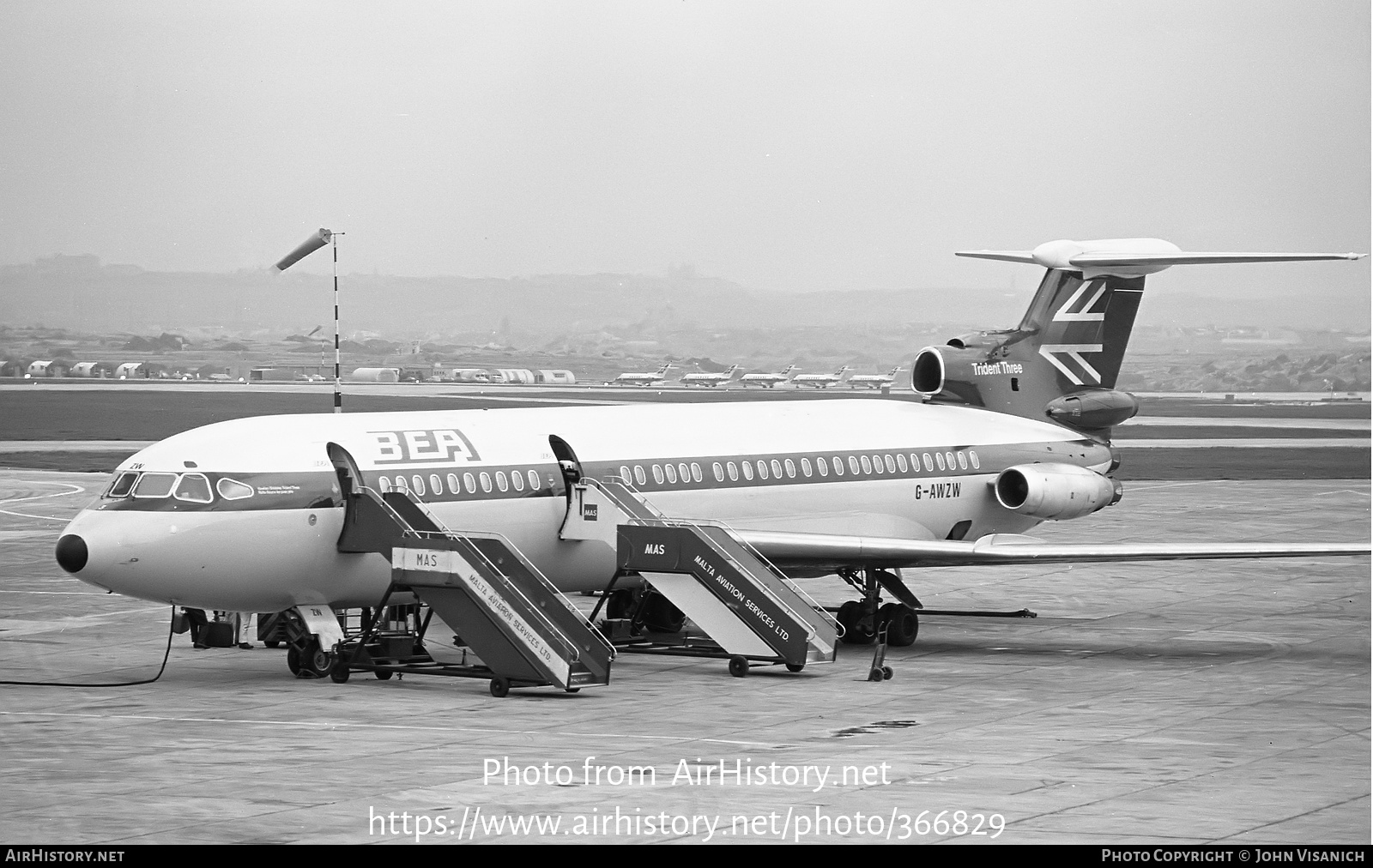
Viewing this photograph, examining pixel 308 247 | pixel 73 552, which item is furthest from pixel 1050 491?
pixel 73 552

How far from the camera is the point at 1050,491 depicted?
30312 millimetres

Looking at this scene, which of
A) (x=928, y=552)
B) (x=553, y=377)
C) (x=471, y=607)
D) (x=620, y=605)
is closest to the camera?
(x=471, y=607)

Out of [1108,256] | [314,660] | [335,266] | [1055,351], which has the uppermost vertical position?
[1108,256]

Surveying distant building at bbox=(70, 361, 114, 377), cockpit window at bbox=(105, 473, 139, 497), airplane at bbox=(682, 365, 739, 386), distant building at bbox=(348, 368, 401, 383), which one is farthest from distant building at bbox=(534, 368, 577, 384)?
cockpit window at bbox=(105, 473, 139, 497)

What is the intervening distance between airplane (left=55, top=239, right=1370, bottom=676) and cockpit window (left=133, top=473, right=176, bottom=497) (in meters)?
0.02

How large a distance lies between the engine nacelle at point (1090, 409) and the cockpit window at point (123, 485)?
16449mm

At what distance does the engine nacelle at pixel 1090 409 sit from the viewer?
32469 mm

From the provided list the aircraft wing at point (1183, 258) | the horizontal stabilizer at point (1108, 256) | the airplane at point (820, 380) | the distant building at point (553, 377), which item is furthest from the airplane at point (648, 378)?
the aircraft wing at point (1183, 258)

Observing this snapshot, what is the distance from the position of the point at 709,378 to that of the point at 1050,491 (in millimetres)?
87557

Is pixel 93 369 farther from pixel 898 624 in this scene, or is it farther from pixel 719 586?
pixel 719 586

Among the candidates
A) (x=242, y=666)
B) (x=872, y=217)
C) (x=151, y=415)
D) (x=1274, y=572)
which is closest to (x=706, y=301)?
(x=872, y=217)

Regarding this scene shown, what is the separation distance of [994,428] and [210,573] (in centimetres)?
1438

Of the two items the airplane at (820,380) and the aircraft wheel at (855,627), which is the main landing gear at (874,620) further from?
the airplane at (820,380)

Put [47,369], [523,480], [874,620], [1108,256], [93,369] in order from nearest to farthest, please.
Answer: [523,480]
[874,620]
[1108,256]
[47,369]
[93,369]
